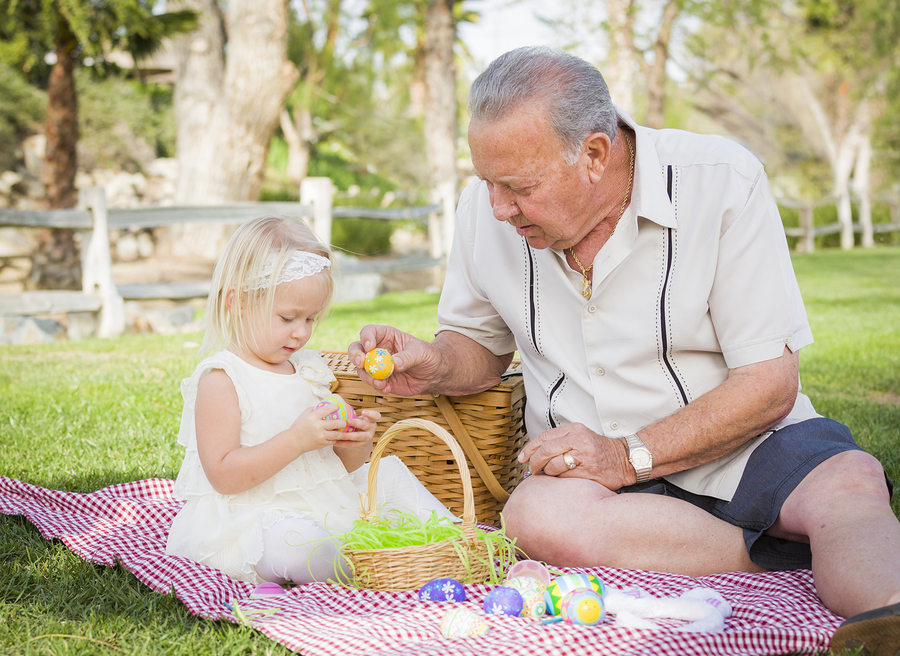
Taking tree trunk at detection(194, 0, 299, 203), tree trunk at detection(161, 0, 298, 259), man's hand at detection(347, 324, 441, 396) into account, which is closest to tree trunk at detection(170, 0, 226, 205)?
tree trunk at detection(161, 0, 298, 259)

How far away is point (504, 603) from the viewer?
182 centimetres

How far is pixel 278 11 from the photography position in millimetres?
10375

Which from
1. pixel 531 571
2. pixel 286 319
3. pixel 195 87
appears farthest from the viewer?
pixel 195 87

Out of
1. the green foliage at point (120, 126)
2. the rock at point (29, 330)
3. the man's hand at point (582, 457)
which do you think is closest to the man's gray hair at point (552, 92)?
the man's hand at point (582, 457)

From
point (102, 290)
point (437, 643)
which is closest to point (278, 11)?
point (102, 290)

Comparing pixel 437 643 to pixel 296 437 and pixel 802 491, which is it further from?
pixel 802 491

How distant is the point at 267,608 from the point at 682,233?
4.81 feet

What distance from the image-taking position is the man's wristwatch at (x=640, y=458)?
2143mm

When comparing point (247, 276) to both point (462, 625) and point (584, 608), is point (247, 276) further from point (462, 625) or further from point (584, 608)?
point (584, 608)

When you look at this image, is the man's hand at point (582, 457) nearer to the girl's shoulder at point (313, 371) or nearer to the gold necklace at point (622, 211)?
the gold necklace at point (622, 211)

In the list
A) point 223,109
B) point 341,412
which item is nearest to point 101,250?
point 223,109

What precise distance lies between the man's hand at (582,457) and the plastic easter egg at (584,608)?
430 millimetres

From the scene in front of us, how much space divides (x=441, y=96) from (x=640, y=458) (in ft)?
35.3

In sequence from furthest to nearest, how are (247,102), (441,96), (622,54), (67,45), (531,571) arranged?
(622,54), (441,96), (247,102), (67,45), (531,571)
